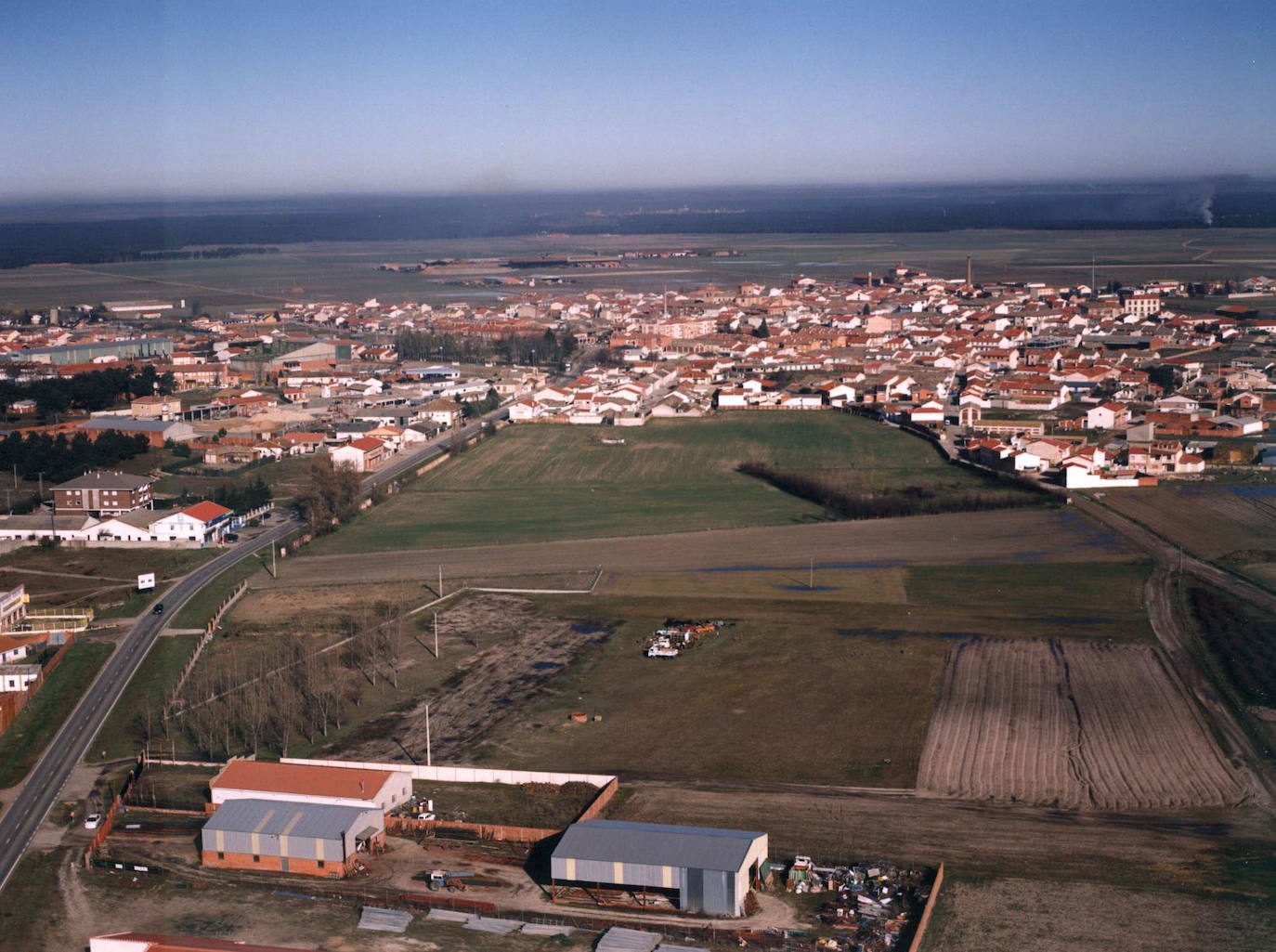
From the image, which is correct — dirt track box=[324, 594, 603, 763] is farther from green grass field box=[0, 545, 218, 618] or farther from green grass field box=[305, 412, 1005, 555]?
green grass field box=[0, 545, 218, 618]

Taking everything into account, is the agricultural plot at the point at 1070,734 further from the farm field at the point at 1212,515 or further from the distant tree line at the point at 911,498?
the distant tree line at the point at 911,498

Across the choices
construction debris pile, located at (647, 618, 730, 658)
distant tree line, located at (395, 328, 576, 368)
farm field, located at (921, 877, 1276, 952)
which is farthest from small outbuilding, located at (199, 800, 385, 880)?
distant tree line, located at (395, 328, 576, 368)

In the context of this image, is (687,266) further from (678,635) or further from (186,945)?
(186,945)

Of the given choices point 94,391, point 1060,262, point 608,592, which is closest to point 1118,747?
point 608,592

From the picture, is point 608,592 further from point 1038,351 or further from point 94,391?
point 1038,351

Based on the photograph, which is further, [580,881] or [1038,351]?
[1038,351]
